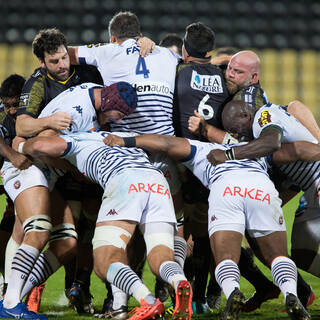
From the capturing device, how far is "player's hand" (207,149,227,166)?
4910mm

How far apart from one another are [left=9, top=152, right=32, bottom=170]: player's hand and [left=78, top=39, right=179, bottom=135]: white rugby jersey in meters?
0.79

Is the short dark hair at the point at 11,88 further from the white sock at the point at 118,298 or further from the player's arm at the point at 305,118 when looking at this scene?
the player's arm at the point at 305,118

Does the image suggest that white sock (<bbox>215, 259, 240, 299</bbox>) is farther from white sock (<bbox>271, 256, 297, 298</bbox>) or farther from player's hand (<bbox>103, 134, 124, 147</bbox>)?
player's hand (<bbox>103, 134, 124, 147</bbox>)

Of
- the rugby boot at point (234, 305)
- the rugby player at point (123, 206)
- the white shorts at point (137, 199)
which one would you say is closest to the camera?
the rugby boot at point (234, 305)

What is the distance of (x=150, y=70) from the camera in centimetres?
551

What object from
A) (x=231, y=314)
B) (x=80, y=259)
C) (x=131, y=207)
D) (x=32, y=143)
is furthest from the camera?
(x=80, y=259)

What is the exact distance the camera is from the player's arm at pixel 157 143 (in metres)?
4.93

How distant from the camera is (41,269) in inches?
197

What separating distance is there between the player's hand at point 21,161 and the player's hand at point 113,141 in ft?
2.15

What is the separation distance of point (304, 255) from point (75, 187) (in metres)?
1.95

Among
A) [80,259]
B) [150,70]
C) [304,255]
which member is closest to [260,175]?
[304,255]

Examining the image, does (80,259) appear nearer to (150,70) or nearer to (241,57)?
(150,70)

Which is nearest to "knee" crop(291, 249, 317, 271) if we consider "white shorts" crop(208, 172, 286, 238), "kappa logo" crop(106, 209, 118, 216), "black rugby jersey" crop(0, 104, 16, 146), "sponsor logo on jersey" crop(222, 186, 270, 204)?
"white shorts" crop(208, 172, 286, 238)

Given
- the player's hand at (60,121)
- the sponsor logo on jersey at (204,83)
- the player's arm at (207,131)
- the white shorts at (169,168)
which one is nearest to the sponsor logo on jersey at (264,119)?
the player's arm at (207,131)
